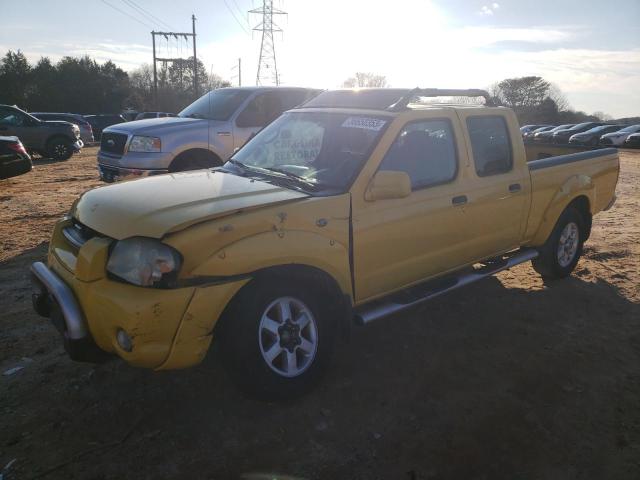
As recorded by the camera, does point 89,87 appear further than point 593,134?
Yes

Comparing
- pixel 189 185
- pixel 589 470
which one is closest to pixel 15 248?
pixel 189 185

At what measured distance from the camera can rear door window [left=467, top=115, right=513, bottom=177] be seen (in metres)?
4.20

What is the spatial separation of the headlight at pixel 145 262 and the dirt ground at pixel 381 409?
0.94 m

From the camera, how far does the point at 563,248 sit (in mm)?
5332

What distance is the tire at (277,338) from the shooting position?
9.09 ft

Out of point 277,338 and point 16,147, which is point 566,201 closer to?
point 277,338

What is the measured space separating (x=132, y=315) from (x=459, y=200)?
8.58 ft

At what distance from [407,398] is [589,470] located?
3.49ft

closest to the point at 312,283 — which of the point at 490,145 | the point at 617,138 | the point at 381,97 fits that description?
the point at 381,97

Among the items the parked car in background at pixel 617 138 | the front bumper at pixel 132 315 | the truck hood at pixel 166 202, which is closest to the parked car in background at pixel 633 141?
the parked car in background at pixel 617 138

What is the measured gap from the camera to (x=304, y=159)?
3801 millimetres

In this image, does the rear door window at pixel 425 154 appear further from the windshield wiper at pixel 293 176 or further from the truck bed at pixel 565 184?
the truck bed at pixel 565 184

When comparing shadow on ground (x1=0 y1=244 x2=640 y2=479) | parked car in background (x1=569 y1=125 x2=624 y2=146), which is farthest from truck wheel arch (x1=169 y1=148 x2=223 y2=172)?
parked car in background (x1=569 y1=125 x2=624 y2=146)

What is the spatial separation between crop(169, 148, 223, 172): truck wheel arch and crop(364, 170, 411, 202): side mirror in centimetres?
469
